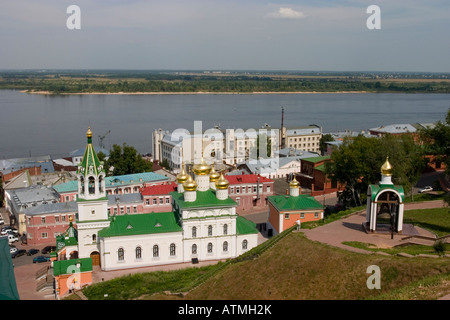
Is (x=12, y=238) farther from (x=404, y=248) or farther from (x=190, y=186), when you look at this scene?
(x=404, y=248)

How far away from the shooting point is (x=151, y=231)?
59.0 feet

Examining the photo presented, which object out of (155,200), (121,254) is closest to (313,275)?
(121,254)

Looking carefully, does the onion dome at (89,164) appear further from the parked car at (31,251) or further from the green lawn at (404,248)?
the green lawn at (404,248)

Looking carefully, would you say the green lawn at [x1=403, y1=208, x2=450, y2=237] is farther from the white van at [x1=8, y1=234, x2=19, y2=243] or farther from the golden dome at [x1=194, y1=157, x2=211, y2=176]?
the white van at [x1=8, y1=234, x2=19, y2=243]

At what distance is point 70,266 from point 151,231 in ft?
10.8

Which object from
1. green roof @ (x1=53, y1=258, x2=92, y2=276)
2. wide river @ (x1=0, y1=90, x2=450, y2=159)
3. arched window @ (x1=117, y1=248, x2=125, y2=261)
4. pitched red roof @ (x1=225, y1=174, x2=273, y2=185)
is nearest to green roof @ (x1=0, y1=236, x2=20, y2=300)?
green roof @ (x1=53, y1=258, x2=92, y2=276)

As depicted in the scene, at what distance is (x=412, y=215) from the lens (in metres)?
17.6

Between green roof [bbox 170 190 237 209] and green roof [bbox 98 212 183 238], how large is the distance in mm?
847

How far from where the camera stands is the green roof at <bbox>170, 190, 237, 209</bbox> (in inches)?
727

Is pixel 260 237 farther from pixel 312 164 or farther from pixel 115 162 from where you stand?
pixel 115 162

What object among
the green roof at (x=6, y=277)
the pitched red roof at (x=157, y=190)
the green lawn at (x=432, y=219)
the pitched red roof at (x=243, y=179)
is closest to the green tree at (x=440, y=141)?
the green lawn at (x=432, y=219)

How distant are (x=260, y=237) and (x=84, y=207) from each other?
8.10m
